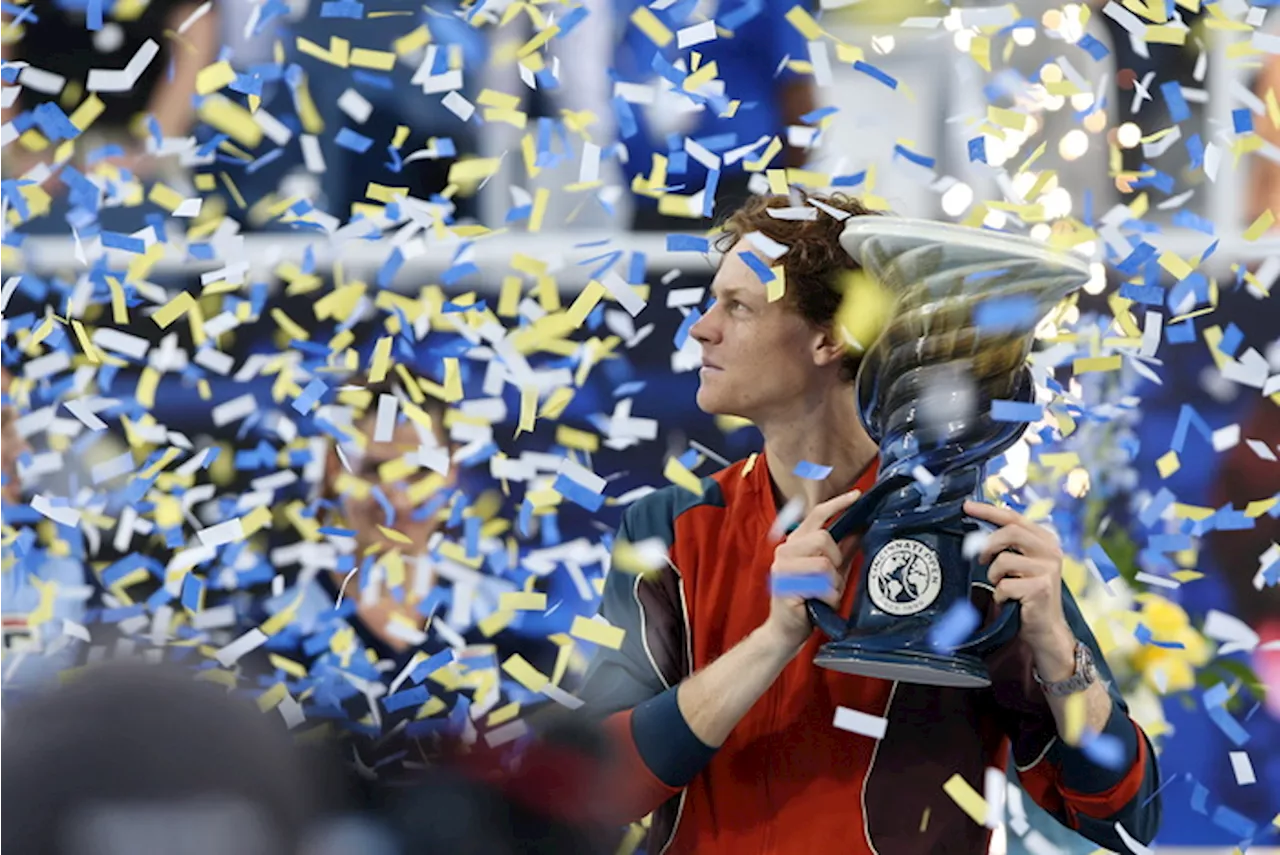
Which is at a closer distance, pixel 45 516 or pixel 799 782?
pixel 799 782

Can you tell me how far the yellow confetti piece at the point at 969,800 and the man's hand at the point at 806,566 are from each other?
0.23 metres

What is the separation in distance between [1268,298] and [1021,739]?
1070 mm

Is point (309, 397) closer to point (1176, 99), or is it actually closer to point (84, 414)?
point (84, 414)

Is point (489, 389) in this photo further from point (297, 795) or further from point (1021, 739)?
point (297, 795)

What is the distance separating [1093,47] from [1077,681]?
108 cm

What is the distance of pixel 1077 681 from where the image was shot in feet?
4.71

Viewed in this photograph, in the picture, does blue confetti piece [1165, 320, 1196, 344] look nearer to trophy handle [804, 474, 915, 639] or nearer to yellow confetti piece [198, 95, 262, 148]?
trophy handle [804, 474, 915, 639]

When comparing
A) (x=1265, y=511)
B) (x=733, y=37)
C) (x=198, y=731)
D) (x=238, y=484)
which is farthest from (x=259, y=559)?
(x=198, y=731)

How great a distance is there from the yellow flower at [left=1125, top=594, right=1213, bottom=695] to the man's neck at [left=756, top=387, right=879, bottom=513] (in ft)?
2.29

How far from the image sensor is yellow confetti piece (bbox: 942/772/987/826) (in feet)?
5.02

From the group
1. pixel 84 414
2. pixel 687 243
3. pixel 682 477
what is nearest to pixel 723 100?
pixel 687 243

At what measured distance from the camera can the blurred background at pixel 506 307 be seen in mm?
2174

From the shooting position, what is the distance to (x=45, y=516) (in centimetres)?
228

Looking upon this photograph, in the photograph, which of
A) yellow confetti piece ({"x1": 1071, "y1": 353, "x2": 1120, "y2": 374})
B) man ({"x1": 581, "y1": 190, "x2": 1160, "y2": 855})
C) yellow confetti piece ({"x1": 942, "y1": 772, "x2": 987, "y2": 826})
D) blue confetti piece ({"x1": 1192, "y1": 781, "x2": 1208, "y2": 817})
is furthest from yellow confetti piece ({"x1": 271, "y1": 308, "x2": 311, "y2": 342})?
blue confetti piece ({"x1": 1192, "y1": 781, "x2": 1208, "y2": 817})
